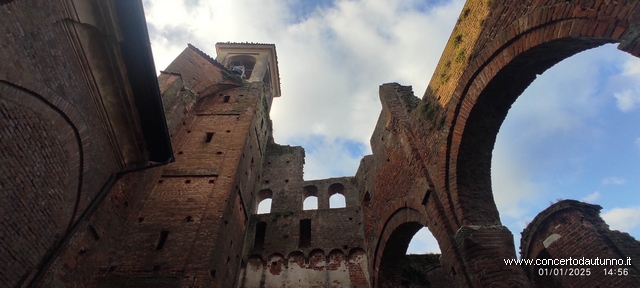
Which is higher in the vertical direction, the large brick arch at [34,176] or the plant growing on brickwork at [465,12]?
the plant growing on brickwork at [465,12]

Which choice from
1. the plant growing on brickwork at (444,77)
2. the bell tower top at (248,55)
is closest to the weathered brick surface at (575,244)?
the plant growing on brickwork at (444,77)

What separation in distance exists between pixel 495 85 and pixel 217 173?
809cm

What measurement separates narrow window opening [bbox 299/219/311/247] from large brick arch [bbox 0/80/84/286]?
7.43 metres

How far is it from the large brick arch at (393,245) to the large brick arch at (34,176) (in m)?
6.72

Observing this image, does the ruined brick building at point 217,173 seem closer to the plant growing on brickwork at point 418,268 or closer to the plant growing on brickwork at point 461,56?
the plant growing on brickwork at point 461,56

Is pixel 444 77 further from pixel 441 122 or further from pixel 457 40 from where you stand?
pixel 441 122

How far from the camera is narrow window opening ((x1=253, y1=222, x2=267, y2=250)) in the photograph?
11.8 meters

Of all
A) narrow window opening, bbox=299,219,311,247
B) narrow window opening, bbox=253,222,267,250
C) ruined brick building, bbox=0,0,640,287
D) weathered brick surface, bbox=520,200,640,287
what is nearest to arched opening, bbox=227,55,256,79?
ruined brick building, bbox=0,0,640,287

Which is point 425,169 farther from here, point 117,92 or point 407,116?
point 117,92

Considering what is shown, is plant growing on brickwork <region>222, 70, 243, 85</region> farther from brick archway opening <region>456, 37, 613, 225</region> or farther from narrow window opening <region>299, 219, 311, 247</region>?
brick archway opening <region>456, 37, 613, 225</region>

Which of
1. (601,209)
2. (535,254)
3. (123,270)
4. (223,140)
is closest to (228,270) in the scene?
(123,270)

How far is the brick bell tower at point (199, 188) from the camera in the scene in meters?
7.70

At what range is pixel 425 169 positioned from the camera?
651 centimetres

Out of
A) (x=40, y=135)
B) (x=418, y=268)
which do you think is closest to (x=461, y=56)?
(x=40, y=135)
